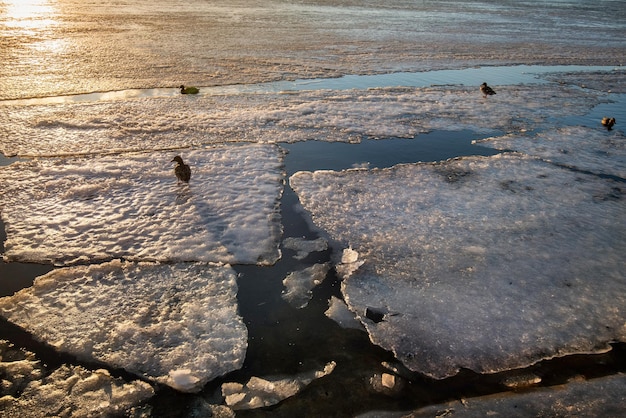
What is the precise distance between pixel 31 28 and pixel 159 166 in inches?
601

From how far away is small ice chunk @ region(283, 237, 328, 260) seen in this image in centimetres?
403

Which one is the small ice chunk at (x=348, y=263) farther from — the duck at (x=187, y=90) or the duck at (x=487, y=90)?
the duck at (x=487, y=90)

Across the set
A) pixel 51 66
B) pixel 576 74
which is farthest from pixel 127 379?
pixel 576 74

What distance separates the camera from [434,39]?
16.6 metres

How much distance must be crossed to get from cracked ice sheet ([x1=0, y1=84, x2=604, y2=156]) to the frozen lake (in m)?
0.06

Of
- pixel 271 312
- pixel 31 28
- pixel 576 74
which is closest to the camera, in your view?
pixel 271 312

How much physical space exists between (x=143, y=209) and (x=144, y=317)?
1.77 meters

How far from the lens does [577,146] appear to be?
6.73 metres

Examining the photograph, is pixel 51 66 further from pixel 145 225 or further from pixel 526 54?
pixel 526 54

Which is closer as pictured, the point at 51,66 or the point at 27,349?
the point at 27,349

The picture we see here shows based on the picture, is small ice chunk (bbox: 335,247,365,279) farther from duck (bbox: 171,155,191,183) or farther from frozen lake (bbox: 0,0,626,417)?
duck (bbox: 171,155,191,183)

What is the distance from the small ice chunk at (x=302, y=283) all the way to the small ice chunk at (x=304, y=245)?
231 millimetres

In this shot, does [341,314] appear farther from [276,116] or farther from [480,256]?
[276,116]

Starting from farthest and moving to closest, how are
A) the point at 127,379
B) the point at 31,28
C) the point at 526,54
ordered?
1. the point at 31,28
2. the point at 526,54
3. the point at 127,379
